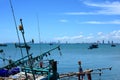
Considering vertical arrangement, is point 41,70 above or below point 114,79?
above

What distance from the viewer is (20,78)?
27.7 m

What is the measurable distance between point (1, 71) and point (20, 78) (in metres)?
7.11

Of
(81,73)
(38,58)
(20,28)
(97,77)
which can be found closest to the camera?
(20,28)

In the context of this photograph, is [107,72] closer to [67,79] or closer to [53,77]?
[67,79]

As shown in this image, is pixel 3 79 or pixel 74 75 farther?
pixel 74 75

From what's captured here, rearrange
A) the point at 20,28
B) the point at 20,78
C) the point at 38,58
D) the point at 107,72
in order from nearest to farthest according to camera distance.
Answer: the point at 20,28 < the point at 20,78 < the point at 38,58 < the point at 107,72

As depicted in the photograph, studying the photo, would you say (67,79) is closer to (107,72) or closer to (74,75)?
(74,75)

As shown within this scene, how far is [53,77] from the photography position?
28.0m

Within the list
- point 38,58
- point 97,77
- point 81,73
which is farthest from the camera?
point 97,77

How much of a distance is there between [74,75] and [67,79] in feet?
6.29

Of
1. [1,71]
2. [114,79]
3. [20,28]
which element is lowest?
[114,79]

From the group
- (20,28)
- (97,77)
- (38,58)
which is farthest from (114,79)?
(20,28)

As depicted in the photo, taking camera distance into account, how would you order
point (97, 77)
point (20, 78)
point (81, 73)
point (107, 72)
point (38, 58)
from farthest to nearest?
point (107, 72), point (97, 77), point (81, 73), point (38, 58), point (20, 78)

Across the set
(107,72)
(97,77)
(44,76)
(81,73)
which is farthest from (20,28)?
(107,72)
